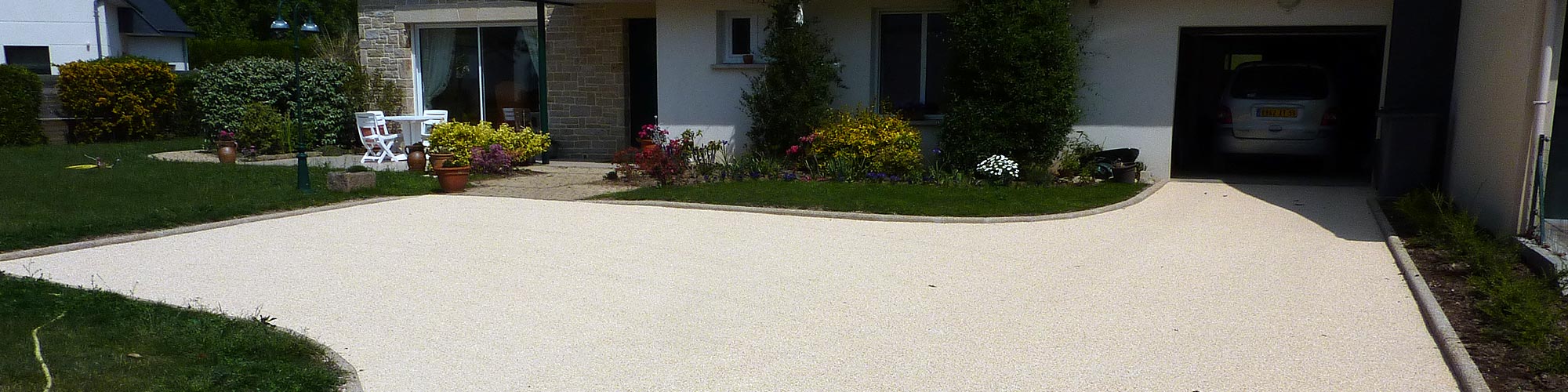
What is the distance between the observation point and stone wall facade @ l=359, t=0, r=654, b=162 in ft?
53.9

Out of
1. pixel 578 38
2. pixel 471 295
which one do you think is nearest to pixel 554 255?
pixel 471 295

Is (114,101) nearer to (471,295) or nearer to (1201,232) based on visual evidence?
(471,295)

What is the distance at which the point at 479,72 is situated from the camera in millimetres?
17656

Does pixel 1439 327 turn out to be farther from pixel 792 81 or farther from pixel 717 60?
pixel 717 60

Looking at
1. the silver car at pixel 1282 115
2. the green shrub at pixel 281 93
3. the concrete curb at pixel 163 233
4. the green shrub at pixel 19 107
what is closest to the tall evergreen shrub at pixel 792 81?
the concrete curb at pixel 163 233

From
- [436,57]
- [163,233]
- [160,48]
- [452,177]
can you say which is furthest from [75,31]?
[163,233]

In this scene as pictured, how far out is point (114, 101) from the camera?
19.0 m

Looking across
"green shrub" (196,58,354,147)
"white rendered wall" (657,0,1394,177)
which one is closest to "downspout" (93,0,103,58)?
"green shrub" (196,58,354,147)

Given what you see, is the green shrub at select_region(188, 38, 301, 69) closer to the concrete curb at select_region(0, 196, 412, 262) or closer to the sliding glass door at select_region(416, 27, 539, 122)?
the sliding glass door at select_region(416, 27, 539, 122)

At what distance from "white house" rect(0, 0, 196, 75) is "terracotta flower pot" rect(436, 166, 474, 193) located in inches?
701

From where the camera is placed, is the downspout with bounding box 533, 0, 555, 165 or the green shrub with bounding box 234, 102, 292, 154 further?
the green shrub with bounding box 234, 102, 292, 154

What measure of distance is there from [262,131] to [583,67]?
4785mm

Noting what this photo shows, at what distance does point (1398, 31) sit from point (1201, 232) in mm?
4278

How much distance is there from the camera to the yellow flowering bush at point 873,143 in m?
13.1
